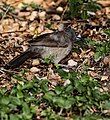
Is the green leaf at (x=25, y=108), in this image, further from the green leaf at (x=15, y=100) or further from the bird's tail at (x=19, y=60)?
the bird's tail at (x=19, y=60)

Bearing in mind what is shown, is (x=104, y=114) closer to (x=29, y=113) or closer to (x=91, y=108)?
(x=91, y=108)

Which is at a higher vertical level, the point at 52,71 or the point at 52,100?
the point at 52,100

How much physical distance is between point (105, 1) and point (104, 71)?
2.64m

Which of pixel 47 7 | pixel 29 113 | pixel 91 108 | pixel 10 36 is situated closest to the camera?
pixel 29 113

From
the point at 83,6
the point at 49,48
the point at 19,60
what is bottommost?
the point at 19,60

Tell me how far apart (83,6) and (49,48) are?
4.63 feet

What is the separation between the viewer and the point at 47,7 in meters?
9.25

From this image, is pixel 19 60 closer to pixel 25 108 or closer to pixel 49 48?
pixel 49 48

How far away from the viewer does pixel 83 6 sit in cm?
819

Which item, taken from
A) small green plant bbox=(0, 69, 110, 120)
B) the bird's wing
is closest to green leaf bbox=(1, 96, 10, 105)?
small green plant bbox=(0, 69, 110, 120)

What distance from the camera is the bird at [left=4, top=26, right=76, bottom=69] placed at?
7008mm

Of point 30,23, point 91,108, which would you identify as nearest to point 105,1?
point 30,23

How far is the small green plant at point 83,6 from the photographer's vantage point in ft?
26.6

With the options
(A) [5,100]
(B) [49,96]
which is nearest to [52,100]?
(B) [49,96]
